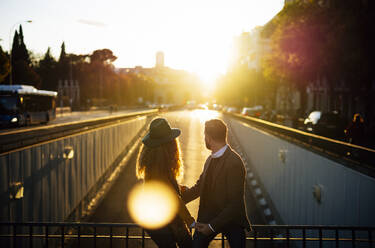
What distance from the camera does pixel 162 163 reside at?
3.90 m

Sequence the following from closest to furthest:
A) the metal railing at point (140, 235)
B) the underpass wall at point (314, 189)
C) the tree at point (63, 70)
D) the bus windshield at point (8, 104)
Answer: the metal railing at point (140, 235) < the underpass wall at point (314, 189) < the bus windshield at point (8, 104) < the tree at point (63, 70)

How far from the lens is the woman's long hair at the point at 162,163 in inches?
154

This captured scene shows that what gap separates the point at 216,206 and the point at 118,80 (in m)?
123

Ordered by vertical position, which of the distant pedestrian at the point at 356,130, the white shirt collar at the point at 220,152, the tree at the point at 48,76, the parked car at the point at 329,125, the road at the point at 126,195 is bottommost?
the road at the point at 126,195

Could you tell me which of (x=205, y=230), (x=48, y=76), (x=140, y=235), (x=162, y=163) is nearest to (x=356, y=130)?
(x=140, y=235)

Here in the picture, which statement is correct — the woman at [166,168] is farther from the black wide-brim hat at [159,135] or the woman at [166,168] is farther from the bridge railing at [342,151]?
the bridge railing at [342,151]

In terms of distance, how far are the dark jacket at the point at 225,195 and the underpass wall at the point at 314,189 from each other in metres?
2.69

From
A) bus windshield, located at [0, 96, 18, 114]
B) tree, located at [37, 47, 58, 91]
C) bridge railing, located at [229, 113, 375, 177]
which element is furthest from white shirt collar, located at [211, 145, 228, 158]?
tree, located at [37, 47, 58, 91]

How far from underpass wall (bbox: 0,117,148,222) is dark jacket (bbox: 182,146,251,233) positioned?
15.1ft

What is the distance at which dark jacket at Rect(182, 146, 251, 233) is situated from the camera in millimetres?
3852

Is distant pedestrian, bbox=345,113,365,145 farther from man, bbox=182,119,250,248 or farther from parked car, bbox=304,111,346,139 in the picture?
parked car, bbox=304,111,346,139

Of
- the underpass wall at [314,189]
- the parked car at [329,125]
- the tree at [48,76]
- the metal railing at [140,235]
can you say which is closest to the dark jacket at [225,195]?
the metal railing at [140,235]

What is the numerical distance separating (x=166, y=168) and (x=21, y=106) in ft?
112

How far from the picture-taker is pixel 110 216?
1337 centimetres
